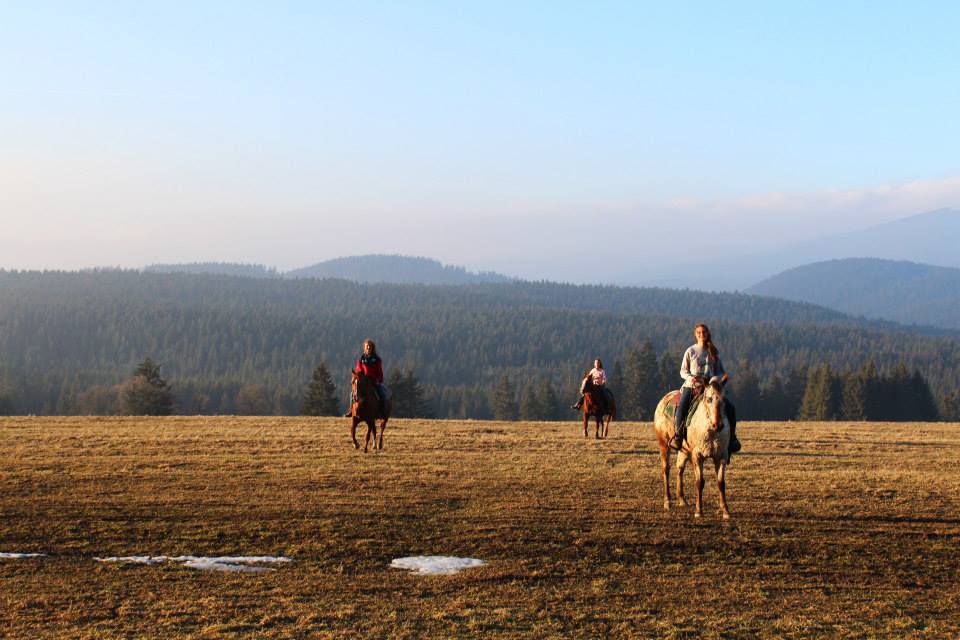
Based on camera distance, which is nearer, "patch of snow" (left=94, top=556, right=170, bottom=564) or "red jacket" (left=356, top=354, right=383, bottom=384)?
"patch of snow" (left=94, top=556, right=170, bottom=564)

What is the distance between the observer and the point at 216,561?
12.3 m

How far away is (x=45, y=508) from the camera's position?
52.5ft

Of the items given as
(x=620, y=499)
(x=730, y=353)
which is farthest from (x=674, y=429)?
(x=730, y=353)

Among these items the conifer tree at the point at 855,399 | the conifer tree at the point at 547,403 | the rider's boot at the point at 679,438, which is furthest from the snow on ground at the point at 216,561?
the conifer tree at the point at 547,403

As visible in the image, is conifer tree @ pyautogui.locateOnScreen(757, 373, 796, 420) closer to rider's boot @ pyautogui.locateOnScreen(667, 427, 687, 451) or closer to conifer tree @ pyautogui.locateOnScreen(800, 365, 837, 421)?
conifer tree @ pyautogui.locateOnScreen(800, 365, 837, 421)

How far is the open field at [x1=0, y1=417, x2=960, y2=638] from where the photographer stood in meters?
9.74

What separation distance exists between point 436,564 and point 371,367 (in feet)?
43.5

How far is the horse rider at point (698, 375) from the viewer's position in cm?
1527

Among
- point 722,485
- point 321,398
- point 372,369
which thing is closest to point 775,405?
point 321,398

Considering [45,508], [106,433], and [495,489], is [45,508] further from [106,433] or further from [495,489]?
[106,433]

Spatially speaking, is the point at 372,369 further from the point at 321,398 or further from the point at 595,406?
the point at 321,398

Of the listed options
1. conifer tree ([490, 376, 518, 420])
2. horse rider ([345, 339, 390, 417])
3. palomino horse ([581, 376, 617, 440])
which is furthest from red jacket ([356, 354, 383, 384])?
conifer tree ([490, 376, 518, 420])

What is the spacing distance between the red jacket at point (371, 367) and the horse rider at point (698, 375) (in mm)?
11041

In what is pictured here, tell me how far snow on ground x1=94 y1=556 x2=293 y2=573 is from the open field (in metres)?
0.27
